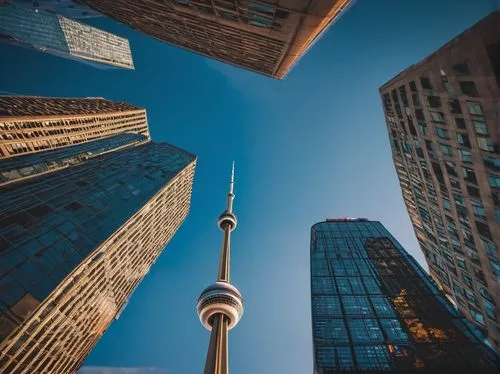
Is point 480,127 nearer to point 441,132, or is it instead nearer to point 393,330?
point 441,132

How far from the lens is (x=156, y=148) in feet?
335

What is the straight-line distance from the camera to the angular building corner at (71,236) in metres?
33.9

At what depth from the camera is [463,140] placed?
31047 millimetres

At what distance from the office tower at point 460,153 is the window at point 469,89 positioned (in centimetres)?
3

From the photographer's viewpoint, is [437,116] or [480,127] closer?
[480,127]

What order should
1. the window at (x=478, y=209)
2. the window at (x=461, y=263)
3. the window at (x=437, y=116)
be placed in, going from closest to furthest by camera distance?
the window at (x=478, y=209) → the window at (x=437, y=116) → the window at (x=461, y=263)

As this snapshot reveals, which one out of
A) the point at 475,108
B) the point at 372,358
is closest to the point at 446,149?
the point at 475,108

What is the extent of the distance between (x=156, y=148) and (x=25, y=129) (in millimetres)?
35519

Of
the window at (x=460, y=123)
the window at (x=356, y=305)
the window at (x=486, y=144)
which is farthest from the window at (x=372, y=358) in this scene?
the window at (x=460, y=123)

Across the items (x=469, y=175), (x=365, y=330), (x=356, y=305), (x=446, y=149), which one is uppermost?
(x=446, y=149)

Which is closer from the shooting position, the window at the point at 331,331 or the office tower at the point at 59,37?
the window at the point at 331,331

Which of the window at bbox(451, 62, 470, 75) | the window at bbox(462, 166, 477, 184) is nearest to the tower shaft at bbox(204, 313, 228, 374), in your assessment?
the window at bbox(462, 166, 477, 184)

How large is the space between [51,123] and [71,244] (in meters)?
62.6

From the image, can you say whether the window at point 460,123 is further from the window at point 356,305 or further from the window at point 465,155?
the window at point 356,305
